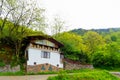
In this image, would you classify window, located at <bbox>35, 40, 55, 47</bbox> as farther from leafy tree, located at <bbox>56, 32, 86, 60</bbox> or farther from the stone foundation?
leafy tree, located at <bbox>56, 32, 86, 60</bbox>

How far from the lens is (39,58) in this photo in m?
38.6

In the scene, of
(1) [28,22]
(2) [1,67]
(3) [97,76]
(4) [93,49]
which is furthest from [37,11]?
(4) [93,49]

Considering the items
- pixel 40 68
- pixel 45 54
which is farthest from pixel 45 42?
pixel 40 68

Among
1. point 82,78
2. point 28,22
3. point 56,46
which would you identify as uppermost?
point 28,22

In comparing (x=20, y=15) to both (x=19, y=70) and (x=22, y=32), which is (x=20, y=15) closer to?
(x=22, y=32)

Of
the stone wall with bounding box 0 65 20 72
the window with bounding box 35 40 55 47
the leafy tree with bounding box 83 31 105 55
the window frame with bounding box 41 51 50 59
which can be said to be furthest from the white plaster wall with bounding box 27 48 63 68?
the leafy tree with bounding box 83 31 105 55

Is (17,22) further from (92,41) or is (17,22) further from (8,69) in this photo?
(92,41)

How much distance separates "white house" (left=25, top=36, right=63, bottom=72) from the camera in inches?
1463

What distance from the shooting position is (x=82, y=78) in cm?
1889

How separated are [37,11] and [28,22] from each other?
1.96 metres

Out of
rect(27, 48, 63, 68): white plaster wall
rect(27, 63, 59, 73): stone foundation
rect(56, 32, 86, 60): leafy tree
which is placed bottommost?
rect(27, 63, 59, 73): stone foundation

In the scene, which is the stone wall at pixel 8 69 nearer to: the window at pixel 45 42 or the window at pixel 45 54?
the window at pixel 45 42

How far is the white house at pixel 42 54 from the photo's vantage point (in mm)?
37156

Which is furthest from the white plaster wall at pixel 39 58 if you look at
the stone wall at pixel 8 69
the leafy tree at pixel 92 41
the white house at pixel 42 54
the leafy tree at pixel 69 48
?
the leafy tree at pixel 92 41
